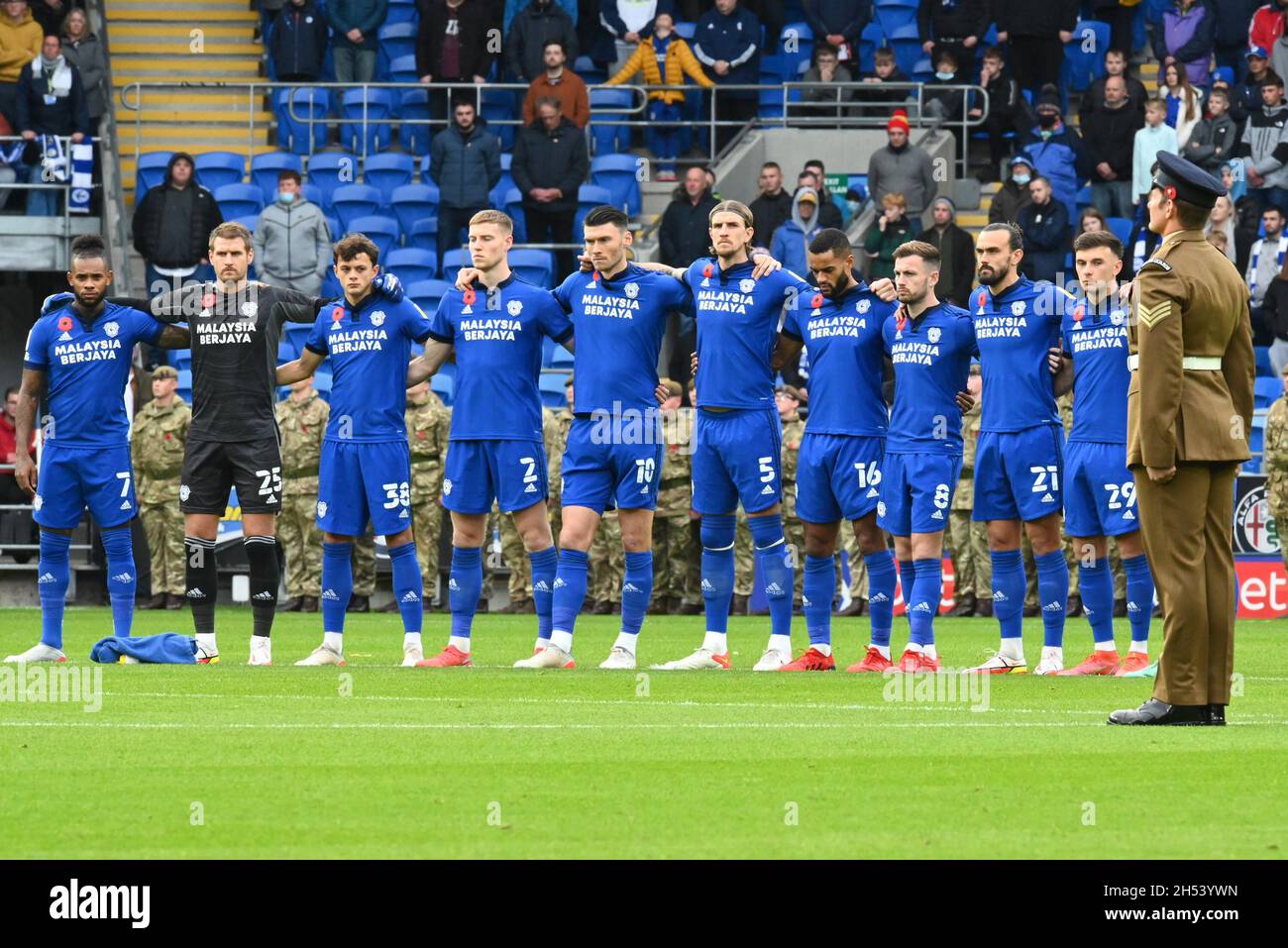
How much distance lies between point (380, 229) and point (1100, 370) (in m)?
14.3

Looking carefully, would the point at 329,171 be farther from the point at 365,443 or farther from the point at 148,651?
the point at 148,651

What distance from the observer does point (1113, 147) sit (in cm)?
2673

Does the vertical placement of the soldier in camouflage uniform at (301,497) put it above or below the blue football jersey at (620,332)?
below

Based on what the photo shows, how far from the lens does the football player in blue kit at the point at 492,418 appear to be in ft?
46.7

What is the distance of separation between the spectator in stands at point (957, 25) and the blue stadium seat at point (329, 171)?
7.63 meters

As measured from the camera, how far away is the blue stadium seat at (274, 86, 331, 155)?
28828 mm

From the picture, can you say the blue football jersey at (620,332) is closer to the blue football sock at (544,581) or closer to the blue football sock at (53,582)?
the blue football sock at (544,581)

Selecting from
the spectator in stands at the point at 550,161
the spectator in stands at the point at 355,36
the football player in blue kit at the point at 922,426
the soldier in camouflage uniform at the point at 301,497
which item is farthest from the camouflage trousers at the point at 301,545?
the football player in blue kit at the point at 922,426

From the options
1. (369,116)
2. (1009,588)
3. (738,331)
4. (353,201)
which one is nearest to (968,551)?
(1009,588)

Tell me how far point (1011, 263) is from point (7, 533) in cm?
1374

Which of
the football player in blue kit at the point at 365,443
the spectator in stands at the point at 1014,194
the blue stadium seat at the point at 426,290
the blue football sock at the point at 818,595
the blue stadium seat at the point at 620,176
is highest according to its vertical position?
the blue stadium seat at the point at 620,176

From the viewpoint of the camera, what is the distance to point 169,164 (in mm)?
25422
